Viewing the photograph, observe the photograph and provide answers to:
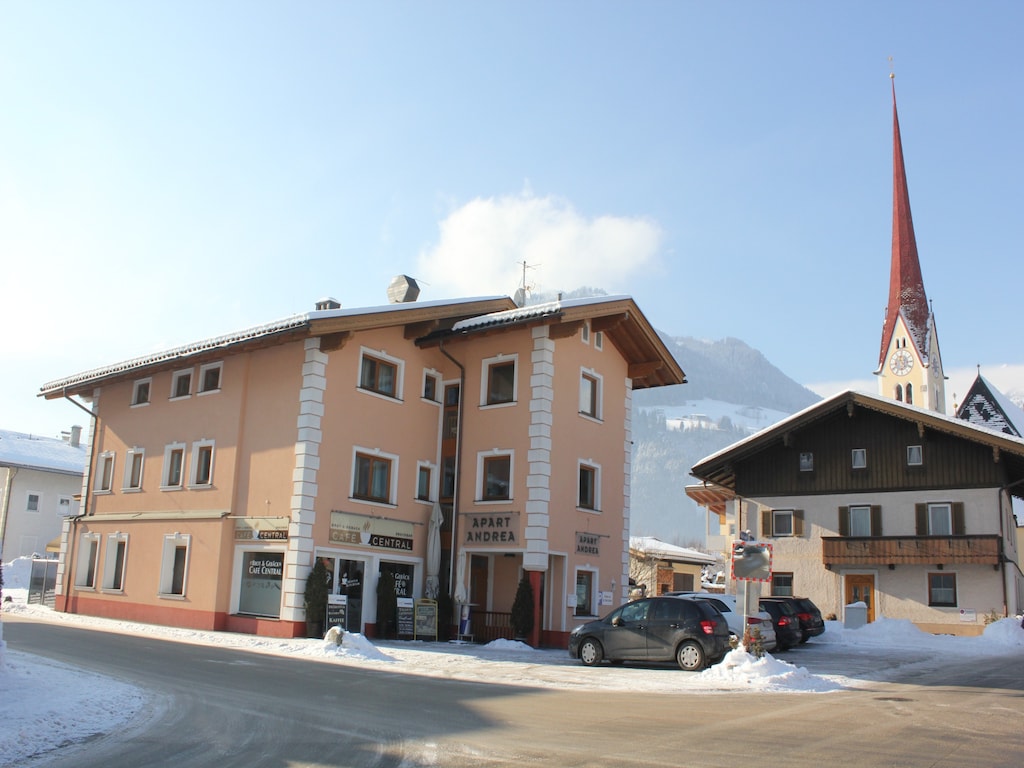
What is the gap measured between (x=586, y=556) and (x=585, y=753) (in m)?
17.7

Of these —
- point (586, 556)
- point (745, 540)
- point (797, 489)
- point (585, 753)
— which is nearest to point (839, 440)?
point (797, 489)

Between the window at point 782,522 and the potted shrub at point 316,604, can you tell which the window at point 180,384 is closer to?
the potted shrub at point 316,604

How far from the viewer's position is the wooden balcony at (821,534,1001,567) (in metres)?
34.7

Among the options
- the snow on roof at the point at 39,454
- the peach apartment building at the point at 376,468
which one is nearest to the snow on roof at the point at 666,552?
the peach apartment building at the point at 376,468

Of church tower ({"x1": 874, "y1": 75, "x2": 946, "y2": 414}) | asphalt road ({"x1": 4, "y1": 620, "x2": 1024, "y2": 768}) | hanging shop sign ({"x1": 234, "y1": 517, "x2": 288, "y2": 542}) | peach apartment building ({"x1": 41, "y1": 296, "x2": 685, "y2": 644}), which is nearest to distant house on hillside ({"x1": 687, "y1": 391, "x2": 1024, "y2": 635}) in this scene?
peach apartment building ({"x1": 41, "y1": 296, "x2": 685, "y2": 644})

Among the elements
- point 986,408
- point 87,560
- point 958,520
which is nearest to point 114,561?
point 87,560

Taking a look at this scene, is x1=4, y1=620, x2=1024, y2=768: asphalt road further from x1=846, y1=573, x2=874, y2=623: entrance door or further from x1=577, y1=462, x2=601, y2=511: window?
x1=846, y1=573, x2=874, y2=623: entrance door

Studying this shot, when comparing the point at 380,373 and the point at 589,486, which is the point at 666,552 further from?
the point at 380,373

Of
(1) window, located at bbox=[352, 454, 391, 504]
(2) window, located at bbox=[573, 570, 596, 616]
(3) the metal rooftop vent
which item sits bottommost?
(2) window, located at bbox=[573, 570, 596, 616]

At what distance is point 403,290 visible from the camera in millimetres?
30344

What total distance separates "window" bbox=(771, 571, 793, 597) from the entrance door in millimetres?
2255

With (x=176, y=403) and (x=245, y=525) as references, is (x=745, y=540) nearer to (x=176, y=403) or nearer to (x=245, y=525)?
(x=245, y=525)

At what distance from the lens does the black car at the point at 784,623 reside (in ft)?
80.3

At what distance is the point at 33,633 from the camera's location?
21266mm
